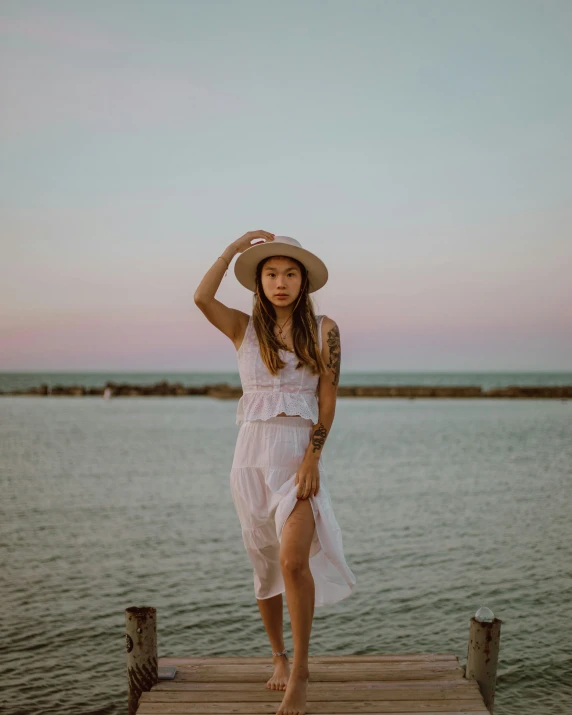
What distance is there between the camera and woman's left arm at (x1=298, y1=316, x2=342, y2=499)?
405cm

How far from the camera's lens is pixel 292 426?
4207mm

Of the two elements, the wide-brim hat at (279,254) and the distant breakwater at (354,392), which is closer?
the wide-brim hat at (279,254)

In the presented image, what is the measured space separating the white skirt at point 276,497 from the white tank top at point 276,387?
0.21 feet

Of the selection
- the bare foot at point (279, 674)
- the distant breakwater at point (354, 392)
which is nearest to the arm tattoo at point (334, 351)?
the bare foot at point (279, 674)

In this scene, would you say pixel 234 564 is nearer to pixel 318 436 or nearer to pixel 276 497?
pixel 276 497

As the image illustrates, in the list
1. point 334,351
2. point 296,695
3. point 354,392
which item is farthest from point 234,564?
point 354,392

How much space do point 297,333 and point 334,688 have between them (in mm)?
2127

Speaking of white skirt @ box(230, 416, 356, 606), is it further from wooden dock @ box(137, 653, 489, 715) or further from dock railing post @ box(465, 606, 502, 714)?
dock railing post @ box(465, 606, 502, 714)

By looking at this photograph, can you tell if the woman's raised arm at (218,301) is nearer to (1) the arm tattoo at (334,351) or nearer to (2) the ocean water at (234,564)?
(1) the arm tattoo at (334,351)

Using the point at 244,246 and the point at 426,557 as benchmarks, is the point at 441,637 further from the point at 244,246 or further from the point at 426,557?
the point at 244,246

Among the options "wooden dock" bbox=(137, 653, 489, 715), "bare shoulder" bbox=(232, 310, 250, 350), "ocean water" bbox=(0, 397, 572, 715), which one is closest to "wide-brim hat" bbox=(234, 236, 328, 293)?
"bare shoulder" bbox=(232, 310, 250, 350)

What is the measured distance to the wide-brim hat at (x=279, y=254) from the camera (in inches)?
165

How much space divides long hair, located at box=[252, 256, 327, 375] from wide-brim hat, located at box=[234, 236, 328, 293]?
5 cm

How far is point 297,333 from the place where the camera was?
4.24 meters
